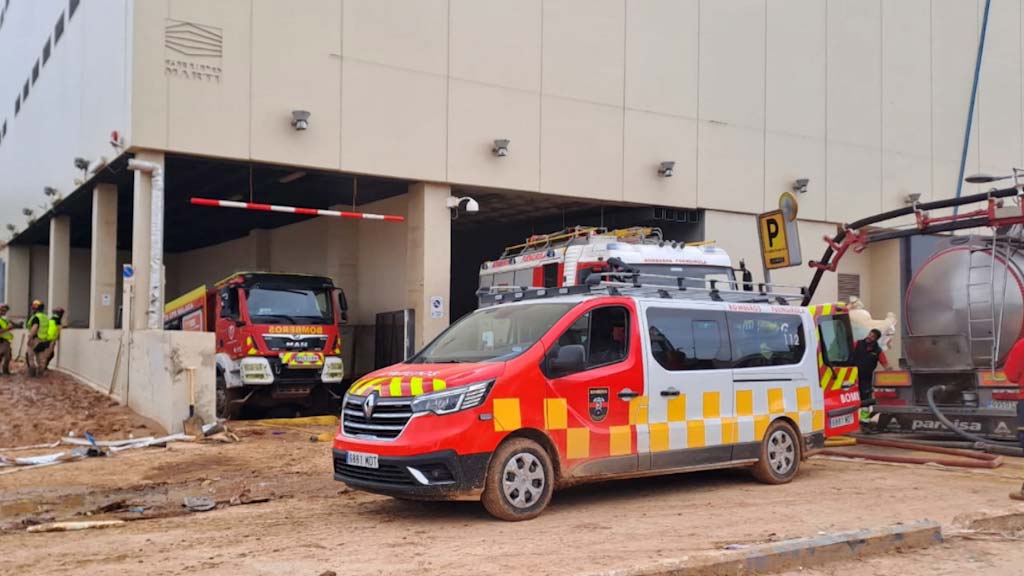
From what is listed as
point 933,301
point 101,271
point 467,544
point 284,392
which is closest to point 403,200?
point 284,392

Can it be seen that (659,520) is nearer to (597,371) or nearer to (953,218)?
(597,371)

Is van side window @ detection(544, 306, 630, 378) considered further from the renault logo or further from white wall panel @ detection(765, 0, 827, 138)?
white wall panel @ detection(765, 0, 827, 138)

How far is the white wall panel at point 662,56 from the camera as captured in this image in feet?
68.2

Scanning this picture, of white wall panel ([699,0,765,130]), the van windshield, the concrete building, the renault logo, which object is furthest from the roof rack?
white wall panel ([699,0,765,130])

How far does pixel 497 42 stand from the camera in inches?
746

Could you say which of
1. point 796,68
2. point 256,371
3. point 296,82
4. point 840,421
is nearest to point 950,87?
point 796,68

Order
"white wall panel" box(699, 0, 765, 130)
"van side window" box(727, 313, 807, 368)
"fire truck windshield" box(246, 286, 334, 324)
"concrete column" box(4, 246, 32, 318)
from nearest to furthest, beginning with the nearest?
1. "van side window" box(727, 313, 807, 368)
2. "fire truck windshield" box(246, 286, 334, 324)
3. "white wall panel" box(699, 0, 765, 130)
4. "concrete column" box(4, 246, 32, 318)

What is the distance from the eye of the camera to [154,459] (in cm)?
1195

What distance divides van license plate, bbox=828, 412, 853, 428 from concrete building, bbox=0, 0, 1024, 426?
30.3ft

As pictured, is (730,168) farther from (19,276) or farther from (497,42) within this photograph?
(19,276)

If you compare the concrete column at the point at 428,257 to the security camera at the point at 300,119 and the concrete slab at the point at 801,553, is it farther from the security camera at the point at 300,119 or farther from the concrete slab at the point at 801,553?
the concrete slab at the point at 801,553

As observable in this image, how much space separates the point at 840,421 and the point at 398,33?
445 inches

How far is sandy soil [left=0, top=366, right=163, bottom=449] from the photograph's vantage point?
13805 mm

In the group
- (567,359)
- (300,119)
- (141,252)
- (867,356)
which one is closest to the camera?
(567,359)
